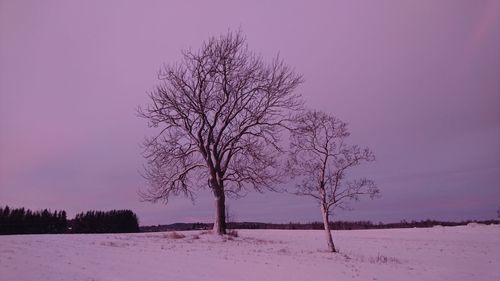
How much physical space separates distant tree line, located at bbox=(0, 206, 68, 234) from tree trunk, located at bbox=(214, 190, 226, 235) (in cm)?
2023

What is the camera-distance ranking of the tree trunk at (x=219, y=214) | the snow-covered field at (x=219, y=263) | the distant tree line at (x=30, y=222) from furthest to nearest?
the distant tree line at (x=30, y=222), the tree trunk at (x=219, y=214), the snow-covered field at (x=219, y=263)

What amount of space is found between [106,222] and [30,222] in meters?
7.88

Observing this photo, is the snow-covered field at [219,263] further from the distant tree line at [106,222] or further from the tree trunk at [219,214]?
the distant tree line at [106,222]

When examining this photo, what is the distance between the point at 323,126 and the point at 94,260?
52.4 feet

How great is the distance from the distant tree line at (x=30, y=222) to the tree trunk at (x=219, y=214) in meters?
20.2

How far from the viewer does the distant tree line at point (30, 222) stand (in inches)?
1704

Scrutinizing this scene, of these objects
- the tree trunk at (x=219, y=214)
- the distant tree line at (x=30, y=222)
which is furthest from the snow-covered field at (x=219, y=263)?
the distant tree line at (x=30, y=222)

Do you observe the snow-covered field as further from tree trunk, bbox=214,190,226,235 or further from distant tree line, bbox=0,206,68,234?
distant tree line, bbox=0,206,68,234

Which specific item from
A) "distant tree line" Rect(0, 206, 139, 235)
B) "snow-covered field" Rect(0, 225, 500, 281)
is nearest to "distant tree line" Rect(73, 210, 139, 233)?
"distant tree line" Rect(0, 206, 139, 235)

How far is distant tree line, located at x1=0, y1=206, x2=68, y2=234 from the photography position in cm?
4328

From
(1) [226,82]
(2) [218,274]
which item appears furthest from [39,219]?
(2) [218,274]

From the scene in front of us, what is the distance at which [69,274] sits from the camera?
14.1 meters

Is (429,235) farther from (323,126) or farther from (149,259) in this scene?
(149,259)

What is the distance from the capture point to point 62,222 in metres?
46.8
